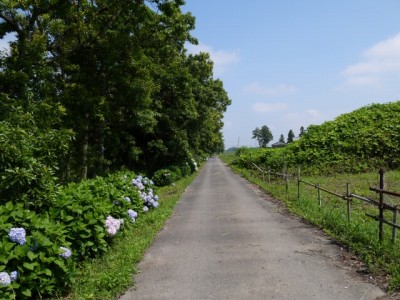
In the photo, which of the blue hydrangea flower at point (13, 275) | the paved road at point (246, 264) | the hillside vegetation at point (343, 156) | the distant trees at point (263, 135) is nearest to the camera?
the blue hydrangea flower at point (13, 275)

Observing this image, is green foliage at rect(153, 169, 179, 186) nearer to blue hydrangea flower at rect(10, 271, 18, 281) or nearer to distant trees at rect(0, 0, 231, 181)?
distant trees at rect(0, 0, 231, 181)

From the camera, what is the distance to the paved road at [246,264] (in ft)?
18.0

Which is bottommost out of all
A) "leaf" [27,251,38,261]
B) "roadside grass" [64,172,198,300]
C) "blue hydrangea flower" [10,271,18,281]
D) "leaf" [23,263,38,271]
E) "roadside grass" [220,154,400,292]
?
"roadside grass" [64,172,198,300]

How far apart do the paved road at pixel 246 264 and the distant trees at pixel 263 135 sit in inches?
5782

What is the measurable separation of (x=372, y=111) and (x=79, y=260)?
30831mm

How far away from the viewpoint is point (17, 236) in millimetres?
4973

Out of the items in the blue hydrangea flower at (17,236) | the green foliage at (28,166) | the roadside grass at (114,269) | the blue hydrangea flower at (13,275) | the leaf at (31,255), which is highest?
the green foliage at (28,166)

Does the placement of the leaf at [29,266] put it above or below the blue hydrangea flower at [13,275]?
above

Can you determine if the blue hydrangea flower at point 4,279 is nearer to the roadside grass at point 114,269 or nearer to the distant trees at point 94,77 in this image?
the roadside grass at point 114,269

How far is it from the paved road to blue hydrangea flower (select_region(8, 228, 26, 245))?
1.60m

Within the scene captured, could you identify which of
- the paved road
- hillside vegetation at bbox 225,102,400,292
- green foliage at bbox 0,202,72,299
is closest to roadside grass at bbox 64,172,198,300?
the paved road

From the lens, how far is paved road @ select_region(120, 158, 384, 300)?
5.48 meters

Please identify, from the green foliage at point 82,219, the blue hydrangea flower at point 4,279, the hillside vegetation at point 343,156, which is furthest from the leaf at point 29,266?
the hillside vegetation at point 343,156

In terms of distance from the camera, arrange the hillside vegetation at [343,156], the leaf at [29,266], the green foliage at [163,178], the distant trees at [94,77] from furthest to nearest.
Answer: the green foliage at [163,178] → the hillside vegetation at [343,156] → the distant trees at [94,77] → the leaf at [29,266]
